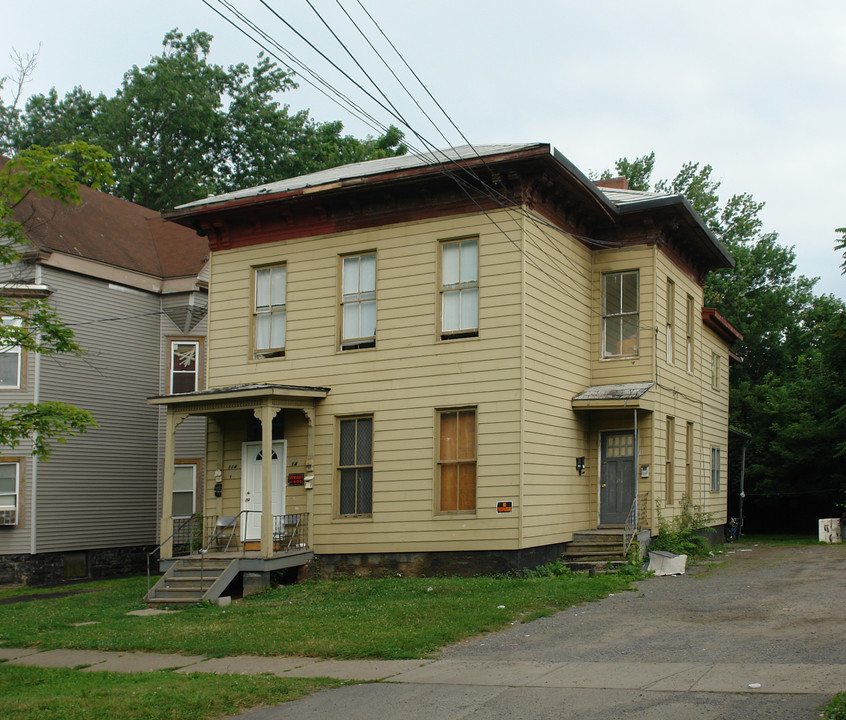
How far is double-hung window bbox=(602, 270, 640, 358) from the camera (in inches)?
768

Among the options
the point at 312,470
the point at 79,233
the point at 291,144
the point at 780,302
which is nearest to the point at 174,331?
the point at 79,233

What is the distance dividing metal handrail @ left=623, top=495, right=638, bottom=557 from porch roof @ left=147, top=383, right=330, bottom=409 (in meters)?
6.38

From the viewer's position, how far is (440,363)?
57.3ft

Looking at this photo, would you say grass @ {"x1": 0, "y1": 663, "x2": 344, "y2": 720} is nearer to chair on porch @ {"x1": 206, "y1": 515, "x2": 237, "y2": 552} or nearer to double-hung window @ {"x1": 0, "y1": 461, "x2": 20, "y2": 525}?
chair on porch @ {"x1": 206, "y1": 515, "x2": 237, "y2": 552}

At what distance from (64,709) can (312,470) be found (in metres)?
10.1

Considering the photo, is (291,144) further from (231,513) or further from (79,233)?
(231,513)

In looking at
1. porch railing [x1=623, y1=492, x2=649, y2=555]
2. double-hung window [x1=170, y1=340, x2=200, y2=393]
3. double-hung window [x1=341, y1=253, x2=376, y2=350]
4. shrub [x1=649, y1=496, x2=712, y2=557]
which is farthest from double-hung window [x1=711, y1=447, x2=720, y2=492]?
double-hung window [x1=170, y1=340, x2=200, y2=393]

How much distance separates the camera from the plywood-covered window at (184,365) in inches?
1027

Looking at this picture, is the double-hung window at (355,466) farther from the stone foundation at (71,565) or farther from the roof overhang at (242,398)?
the stone foundation at (71,565)

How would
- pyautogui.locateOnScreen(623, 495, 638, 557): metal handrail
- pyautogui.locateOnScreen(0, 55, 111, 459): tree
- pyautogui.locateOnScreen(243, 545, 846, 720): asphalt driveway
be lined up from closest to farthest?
pyautogui.locateOnScreen(243, 545, 846, 720): asphalt driveway → pyautogui.locateOnScreen(0, 55, 111, 459): tree → pyautogui.locateOnScreen(623, 495, 638, 557): metal handrail

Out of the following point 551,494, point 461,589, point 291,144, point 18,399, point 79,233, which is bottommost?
point 461,589

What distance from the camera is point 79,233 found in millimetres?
25344

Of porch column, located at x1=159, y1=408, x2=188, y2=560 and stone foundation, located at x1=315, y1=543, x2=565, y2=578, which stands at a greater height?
porch column, located at x1=159, y1=408, x2=188, y2=560

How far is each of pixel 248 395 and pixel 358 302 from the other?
114 inches
